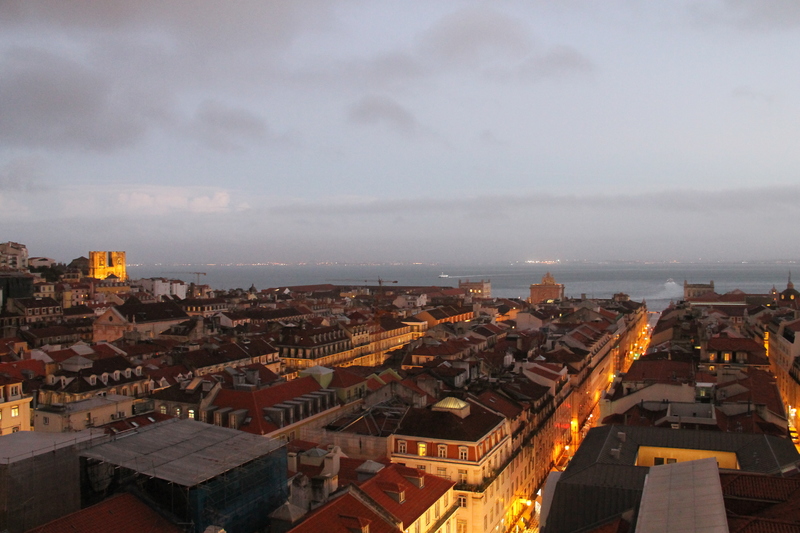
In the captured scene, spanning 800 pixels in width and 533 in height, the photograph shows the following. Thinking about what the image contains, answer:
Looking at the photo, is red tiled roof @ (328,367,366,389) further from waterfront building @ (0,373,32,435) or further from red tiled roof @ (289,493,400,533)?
red tiled roof @ (289,493,400,533)

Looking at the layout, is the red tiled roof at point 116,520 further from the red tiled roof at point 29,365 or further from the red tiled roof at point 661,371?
the red tiled roof at point 29,365

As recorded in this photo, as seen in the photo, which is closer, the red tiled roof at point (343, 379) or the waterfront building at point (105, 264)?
the red tiled roof at point (343, 379)

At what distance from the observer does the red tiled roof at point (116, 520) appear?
53.6ft

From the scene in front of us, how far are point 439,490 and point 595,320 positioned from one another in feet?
225

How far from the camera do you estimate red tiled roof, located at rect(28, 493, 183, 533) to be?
16328 millimetres

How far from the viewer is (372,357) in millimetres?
74062

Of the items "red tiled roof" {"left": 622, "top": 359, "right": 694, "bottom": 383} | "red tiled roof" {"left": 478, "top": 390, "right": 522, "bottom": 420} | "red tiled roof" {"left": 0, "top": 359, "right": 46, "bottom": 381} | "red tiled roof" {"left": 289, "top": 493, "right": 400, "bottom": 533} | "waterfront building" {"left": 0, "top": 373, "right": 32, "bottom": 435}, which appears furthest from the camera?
"red tiled roof" {"left": 0, "top": 359, "right": 46, "bottom": 381}

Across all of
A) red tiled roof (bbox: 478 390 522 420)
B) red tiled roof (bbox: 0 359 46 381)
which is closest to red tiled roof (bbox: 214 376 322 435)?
red tiled roof (bbox: 478 390 522 420)

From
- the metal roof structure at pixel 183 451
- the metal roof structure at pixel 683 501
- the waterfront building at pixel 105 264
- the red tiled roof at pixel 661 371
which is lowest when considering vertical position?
the red tiled roof at pixel 661 371

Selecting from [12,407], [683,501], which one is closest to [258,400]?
[12,407]

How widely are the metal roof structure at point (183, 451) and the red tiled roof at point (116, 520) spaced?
1.01 meters

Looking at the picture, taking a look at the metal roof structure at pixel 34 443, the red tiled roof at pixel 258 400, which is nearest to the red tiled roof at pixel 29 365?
the red tiled roof at pixel 258 400

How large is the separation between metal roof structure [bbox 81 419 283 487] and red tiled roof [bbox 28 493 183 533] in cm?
101

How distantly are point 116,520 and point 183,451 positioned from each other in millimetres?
3848
